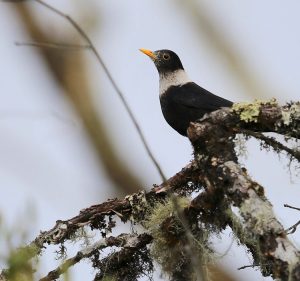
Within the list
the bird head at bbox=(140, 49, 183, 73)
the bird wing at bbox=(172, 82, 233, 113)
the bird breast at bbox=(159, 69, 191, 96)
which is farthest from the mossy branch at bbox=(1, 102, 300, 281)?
the bird head at bbox=(140, 49, 183, 73)

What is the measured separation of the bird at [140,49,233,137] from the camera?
16.1ft

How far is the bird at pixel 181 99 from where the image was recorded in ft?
16.1

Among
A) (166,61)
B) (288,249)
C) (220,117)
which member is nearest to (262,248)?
(288,249)

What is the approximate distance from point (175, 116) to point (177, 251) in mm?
1884

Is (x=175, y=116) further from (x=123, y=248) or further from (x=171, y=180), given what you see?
(x=123, y=248)

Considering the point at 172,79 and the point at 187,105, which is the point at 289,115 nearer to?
the point at 187,105

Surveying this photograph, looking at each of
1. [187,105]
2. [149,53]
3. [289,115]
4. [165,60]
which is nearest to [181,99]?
[187,105]

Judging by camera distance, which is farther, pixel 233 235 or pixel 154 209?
pixel 154 209

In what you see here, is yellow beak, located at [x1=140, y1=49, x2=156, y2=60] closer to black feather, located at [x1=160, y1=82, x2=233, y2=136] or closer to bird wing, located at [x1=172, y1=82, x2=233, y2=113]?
bird wing, located at [x1=172, y1=82, x2=233, y2=113]

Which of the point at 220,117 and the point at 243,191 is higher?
the point at 220,117

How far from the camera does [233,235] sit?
3090 mm

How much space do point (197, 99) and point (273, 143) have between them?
177 cm

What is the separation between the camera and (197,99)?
197 inches

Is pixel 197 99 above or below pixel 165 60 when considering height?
below
